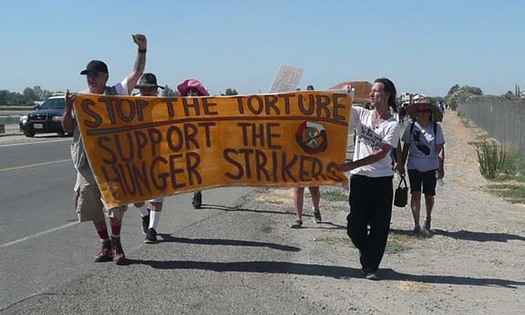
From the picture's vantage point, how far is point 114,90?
22.9ft

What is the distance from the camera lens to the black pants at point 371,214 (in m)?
6.50

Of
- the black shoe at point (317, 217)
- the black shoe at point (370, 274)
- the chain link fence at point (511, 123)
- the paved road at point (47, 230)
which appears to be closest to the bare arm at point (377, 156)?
the black shoe at point (370, 274)

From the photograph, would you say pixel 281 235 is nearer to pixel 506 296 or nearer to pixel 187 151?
pixel 187 151

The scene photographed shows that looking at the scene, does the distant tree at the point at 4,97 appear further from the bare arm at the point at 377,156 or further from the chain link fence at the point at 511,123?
A: the bare arm at the point at 377,156

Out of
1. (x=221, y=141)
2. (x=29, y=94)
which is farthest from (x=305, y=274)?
(x=29, y=94)

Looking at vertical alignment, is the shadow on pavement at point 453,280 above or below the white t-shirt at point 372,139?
below

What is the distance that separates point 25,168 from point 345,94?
11454 millimetres

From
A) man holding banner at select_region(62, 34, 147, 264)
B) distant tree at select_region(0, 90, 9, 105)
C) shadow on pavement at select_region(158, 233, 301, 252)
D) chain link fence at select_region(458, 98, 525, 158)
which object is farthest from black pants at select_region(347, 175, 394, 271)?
distant tree at select_region(0, 90, 9, 105)

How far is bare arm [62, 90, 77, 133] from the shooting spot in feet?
21.5

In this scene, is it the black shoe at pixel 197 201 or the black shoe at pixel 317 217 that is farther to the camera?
the black shoe at pixel 197 201

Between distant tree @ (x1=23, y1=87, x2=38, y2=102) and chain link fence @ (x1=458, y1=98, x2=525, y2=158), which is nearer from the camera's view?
chain link fence @ (x1=458, y1=98, x2=525, y2=158)

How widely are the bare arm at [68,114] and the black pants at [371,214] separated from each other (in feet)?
9.24

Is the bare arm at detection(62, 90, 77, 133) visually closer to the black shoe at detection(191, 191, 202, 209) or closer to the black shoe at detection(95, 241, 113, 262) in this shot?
the black shoe at detection(95, 241, 113, 262)

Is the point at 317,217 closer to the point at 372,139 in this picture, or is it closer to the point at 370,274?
the point at 370,274
